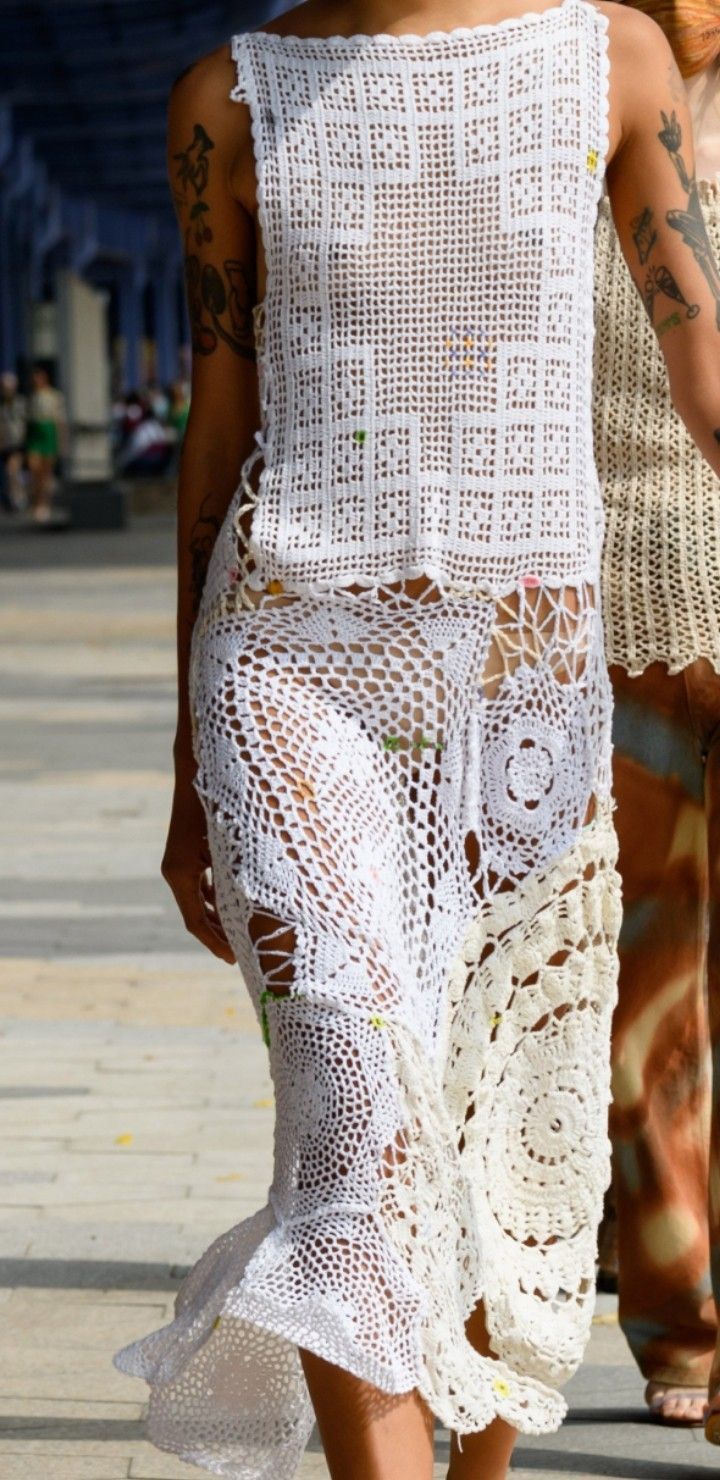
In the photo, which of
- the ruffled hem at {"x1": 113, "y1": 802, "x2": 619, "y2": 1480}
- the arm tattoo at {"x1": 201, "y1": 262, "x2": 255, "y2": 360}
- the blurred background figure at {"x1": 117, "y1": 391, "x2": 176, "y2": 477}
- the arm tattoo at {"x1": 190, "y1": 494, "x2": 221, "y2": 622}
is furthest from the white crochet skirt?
the blurred background figure at {"x1": 117, "y1": 391, "x2": 176, "y2": 477}

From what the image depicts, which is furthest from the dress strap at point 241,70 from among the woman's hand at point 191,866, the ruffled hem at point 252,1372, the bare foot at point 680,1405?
the bare foot at point 680,1405

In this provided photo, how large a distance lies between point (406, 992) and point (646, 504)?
1.31 metres

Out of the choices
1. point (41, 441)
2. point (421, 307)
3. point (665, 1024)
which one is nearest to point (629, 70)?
point (421, 307)

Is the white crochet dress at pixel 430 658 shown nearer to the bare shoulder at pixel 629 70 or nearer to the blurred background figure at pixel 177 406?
the bare shoulder at pixel 629 70

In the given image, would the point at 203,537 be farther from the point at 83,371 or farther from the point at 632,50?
the point at 83,371

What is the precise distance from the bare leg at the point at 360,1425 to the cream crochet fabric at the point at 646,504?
1.41 metres

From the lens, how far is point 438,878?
2635 millimetres

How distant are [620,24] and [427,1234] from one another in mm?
1251

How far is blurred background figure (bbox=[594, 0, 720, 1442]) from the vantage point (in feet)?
11.8

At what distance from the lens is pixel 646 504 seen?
3.67m

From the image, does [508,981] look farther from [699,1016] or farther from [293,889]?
[699,1016]

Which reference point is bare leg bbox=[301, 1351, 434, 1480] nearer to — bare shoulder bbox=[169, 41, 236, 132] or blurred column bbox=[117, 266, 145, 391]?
bare shoulder bbox=[169, 41, 236, 132]

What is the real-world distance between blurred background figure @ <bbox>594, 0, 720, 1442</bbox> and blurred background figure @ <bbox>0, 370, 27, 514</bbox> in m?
31.0

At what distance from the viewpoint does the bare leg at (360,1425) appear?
244 centimetres
